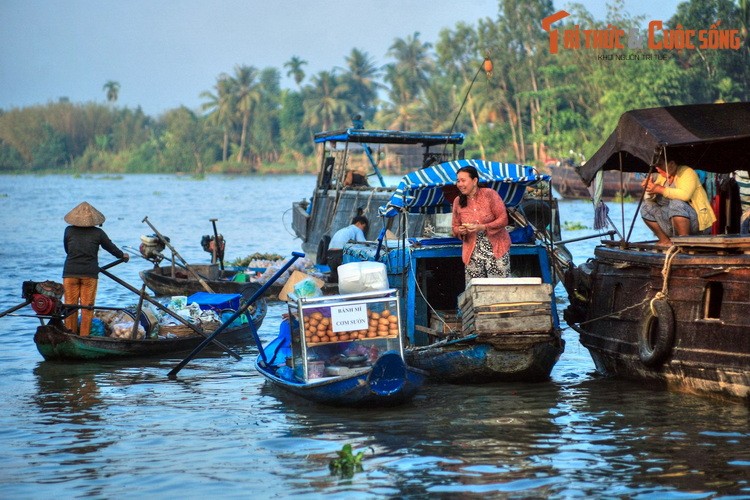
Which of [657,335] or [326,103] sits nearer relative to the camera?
[657,335]

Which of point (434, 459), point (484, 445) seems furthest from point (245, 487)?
point (484, 445)

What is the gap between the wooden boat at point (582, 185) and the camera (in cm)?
4609

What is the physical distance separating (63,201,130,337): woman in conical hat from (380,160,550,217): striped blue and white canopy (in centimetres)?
338

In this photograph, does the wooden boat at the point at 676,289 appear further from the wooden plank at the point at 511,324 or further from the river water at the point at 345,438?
the wooden plank at the point at 511,324

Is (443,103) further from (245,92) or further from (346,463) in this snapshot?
(346,463)

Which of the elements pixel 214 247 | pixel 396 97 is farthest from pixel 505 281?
pixel 396 97

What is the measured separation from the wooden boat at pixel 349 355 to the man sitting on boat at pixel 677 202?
111 inches

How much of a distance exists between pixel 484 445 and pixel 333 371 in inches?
64.3

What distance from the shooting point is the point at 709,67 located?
190 feet

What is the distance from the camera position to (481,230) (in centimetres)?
1041

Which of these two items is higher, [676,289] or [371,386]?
[676,289]

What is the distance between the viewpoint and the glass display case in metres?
9.36

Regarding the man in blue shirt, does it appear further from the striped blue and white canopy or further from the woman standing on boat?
the woman standing on boat

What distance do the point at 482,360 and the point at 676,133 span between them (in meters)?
2.75
